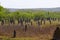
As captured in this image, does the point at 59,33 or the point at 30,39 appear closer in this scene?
the point at 59,33

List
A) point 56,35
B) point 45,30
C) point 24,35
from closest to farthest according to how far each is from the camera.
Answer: point 56,35, point 24,35, point 45,30

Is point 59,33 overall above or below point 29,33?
above

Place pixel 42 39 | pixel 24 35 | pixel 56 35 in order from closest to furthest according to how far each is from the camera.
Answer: pixel 56 35 → pixel 42 39 → pixel 24 35

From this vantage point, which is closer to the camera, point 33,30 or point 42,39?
point 42,39

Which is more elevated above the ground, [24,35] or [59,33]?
[59,33]

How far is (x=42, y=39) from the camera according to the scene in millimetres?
29156

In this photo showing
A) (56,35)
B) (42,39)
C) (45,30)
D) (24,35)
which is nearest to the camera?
(56,35)

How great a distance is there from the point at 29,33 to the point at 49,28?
3.04 m

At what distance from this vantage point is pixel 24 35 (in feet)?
111

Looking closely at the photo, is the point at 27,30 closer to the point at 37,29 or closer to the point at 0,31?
the point at 37,29

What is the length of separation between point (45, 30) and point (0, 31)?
605 centimetres

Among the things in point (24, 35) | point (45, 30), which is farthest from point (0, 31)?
point (45, 30)

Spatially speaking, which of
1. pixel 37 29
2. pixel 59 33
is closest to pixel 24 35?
pixel 37 29

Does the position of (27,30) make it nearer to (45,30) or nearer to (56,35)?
(45,30)
